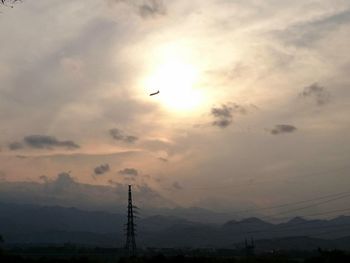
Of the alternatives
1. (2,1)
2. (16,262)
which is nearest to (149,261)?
(16,262)

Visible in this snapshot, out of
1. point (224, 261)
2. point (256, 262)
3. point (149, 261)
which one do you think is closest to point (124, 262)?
point (149, 261)

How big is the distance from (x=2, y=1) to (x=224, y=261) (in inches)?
3074

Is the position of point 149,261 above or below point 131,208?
below

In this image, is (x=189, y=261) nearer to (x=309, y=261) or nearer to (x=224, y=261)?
(x=224, y=261)

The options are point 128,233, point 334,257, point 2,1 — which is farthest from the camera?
A: point 128,233

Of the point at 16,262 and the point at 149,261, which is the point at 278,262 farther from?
the point at 16,262

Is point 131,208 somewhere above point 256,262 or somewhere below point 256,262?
above

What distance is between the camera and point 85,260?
11044 centimetres

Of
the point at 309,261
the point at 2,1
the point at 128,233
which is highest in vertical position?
the point at 2,1

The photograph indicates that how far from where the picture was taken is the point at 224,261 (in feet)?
328

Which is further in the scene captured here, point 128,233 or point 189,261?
point 128,233

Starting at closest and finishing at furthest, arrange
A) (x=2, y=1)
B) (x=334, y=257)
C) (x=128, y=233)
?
(x=2, y=1) < (x=334, y=257) < (x=128, y=233)

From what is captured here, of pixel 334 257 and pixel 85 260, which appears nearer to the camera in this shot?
pixel 334 257

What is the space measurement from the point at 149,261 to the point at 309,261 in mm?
31057
